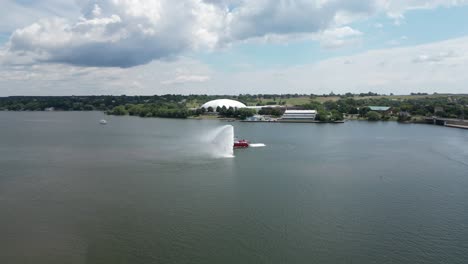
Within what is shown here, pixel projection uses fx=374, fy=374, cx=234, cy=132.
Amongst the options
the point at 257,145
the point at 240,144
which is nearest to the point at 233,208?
the point at 240,144

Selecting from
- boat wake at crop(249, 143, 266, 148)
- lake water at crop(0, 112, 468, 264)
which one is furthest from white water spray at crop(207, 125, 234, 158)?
boat wake at crop(249, 143, 266, 148)

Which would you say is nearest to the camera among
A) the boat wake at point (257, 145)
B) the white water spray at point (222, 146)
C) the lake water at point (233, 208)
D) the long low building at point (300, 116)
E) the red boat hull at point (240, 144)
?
the lake water at point (233, 208)

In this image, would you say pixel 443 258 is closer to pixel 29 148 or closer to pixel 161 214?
pixel 161 214

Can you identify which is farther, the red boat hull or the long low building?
the long low building

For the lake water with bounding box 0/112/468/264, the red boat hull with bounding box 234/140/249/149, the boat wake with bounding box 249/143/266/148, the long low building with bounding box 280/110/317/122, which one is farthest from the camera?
the long low building with bounding box 280/110/317/122

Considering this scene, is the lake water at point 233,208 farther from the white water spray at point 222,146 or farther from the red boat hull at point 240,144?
the red boat hull at point 240,144

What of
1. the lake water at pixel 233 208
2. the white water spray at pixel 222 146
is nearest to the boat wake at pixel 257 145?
the white water spray at pixel 222 146

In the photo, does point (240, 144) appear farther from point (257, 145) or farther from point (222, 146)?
point (257, 145)

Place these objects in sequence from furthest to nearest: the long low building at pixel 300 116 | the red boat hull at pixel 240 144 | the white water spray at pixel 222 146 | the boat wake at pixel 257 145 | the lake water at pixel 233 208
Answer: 1. the long low building at pixel 300 116
2. the boat wake at pixel 257 145
3. the red boat hull at pixel 240 144
4. the white water spray at pixel 222 146
5. the lake water at pixel 233 208

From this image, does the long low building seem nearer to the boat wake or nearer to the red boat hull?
the boat wake
